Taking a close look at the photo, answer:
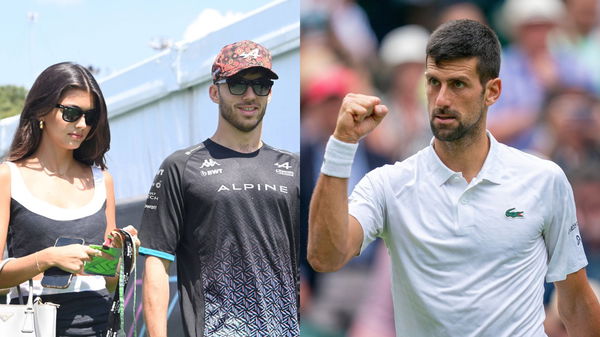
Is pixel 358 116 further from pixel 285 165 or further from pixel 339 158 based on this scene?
pixel 285 165

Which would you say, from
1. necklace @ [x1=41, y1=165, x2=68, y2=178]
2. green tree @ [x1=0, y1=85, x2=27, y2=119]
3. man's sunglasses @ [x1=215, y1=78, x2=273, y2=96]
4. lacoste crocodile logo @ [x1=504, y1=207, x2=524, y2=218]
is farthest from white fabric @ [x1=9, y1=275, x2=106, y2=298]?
green tree @ [x1=0, y1=85, x2=27, y2=119]

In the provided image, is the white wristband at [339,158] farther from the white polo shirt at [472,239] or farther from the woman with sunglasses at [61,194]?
the woman with sunglasses at [61,194]

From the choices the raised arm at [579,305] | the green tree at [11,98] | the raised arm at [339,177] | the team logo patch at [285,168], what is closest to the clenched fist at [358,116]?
the raised arm at [339,177]

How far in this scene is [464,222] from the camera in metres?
2.80

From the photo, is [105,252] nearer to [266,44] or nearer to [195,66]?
[266,44]

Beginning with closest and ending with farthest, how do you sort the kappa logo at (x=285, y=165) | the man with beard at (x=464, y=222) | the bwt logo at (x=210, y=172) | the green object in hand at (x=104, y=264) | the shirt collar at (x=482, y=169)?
the man with beard at (x=464, y=222)
the shirt collar at (x=482, y=169)
the green object in hand at (x=104, y=264)
the bwt logo at (x=210, y=172)
the kappa logo at (x=285, y=165)

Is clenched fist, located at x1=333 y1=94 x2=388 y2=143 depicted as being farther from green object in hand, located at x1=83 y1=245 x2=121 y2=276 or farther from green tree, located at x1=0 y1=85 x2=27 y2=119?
green tree, located at x1=0 y1=85 x2=27 y2=119

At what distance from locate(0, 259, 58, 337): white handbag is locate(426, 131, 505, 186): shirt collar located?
1.38 m

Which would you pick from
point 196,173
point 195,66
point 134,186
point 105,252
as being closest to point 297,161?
point 196,173

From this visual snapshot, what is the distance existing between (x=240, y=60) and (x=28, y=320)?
4.13 ft

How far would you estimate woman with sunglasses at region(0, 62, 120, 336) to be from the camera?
3336mm

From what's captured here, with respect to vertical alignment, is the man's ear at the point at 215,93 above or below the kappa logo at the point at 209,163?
above

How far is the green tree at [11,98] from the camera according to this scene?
25016 mm

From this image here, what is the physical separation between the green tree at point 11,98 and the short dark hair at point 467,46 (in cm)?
2297
